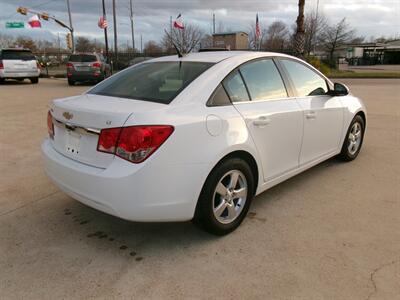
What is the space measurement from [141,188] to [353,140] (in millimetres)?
3717

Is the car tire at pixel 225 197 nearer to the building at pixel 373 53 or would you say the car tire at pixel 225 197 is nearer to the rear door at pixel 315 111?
the rear door at pixel 315 111

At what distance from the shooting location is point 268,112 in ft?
11.4

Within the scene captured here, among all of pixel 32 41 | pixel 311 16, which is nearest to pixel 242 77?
pixel 311 16

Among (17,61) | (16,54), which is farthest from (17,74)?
(16,54)

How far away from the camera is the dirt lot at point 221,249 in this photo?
255cm

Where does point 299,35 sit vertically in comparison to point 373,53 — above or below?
below

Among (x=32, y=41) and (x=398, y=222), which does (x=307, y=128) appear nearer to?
(x=398, y=222)

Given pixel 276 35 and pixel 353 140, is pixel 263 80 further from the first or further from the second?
pixel 276 35

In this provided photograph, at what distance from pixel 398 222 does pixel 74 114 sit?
120 inches

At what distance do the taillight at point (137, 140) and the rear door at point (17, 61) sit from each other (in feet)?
58.6

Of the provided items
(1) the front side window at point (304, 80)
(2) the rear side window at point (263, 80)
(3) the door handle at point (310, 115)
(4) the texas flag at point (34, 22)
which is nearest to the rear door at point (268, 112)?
(2) the rear side window at point (263, 80)

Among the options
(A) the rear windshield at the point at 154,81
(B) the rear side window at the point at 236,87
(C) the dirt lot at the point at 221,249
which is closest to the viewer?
(C) the dirt lot at the point at 221,249

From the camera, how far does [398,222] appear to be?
136 inches

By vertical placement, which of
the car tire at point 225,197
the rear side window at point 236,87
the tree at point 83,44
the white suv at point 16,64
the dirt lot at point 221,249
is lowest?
the dirt lot at point 221,249
